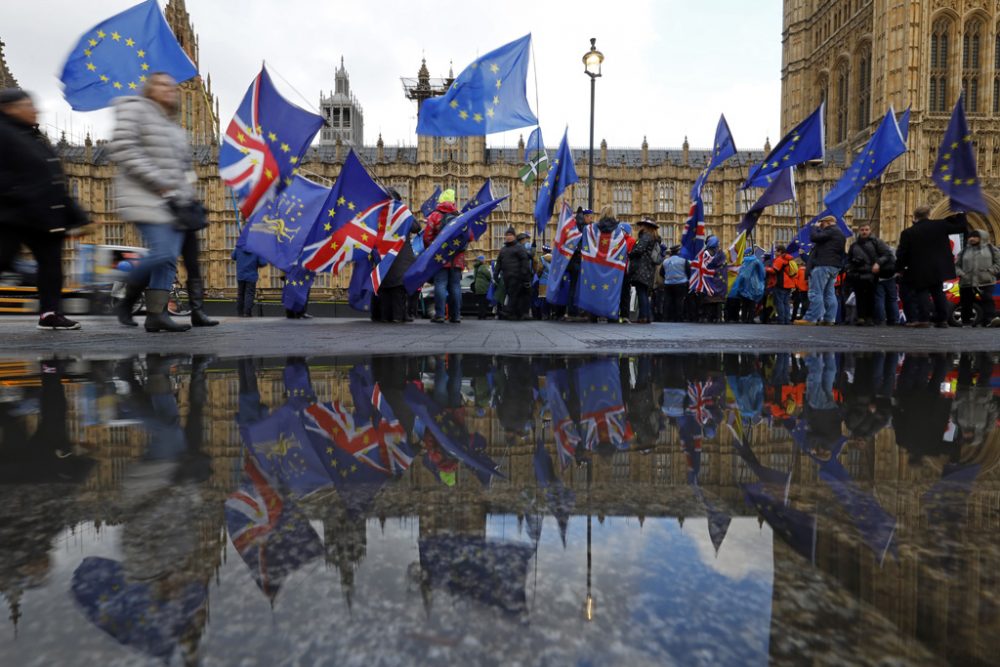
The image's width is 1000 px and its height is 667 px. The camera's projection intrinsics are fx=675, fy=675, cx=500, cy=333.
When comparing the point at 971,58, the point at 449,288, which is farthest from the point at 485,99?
the point at 971,58

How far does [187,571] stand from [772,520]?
30.0 inches

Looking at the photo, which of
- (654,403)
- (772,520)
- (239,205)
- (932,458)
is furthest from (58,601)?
(239,205)

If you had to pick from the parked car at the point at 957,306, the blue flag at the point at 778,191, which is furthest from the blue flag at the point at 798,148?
the parked car at the point at 957,306

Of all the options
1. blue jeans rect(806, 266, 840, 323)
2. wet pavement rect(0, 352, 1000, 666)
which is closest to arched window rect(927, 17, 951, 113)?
blue jeans rect(806, 266, 840, 323)

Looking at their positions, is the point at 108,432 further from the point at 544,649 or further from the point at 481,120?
the point at 481,120

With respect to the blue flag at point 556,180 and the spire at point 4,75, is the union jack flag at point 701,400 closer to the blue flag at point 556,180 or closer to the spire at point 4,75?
the blue flag at point 556,180

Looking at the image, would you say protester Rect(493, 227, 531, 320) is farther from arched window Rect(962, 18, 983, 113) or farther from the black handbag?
arched window Rect(962, 18, 983, 113)

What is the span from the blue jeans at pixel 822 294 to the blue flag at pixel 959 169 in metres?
1.61

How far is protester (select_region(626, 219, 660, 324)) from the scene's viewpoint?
30.7ft

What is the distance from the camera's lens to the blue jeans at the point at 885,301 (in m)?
9.53

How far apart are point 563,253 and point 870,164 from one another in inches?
172

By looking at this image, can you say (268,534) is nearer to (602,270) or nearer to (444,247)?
(444,247)

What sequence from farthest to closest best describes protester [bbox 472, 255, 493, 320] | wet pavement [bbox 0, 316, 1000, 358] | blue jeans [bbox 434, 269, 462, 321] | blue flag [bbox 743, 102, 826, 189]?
protester [bbox 472, 255, 493, 320] < blue flag [bbox 743, 102, 826, 189] < blue jeans [bbox 434, 269, 462, 321] < wet pavement [bbox 0, 316, 1000, 358]

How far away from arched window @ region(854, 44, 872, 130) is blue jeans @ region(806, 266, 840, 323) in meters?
37.1
